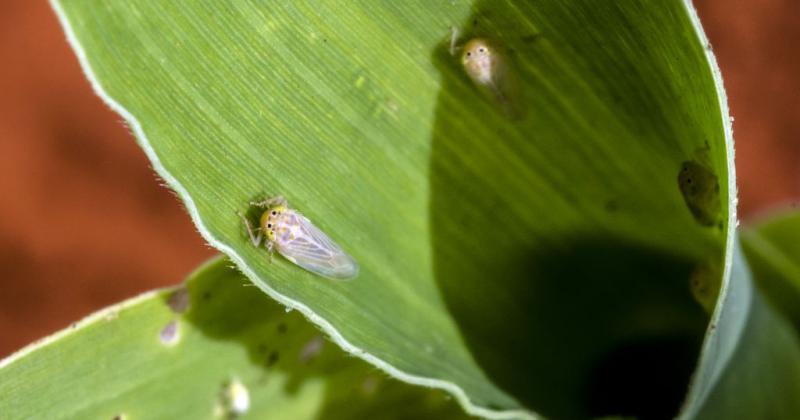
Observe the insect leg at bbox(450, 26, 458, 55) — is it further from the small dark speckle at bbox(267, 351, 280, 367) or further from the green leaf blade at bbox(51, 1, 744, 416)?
the small dark speckle at bbox(267, 351, 280, 367)

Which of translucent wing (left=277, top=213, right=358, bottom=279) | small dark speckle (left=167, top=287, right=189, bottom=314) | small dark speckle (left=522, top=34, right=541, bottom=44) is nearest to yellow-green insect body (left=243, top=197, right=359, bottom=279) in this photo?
translucent wing (left=277, top=213, right=358, bottom=279)

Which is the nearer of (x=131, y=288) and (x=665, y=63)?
(x=665, y=63)

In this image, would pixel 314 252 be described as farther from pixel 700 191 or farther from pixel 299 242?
pixel 700 191

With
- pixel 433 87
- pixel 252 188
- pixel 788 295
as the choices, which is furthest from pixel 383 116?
pixel 788 295

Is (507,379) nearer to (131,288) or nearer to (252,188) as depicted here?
(252,188)

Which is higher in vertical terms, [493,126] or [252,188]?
[493,126]

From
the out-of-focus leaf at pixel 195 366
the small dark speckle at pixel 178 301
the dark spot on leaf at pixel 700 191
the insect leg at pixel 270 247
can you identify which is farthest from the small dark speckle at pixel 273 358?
the dark spot on leaf at pixel 700 191
